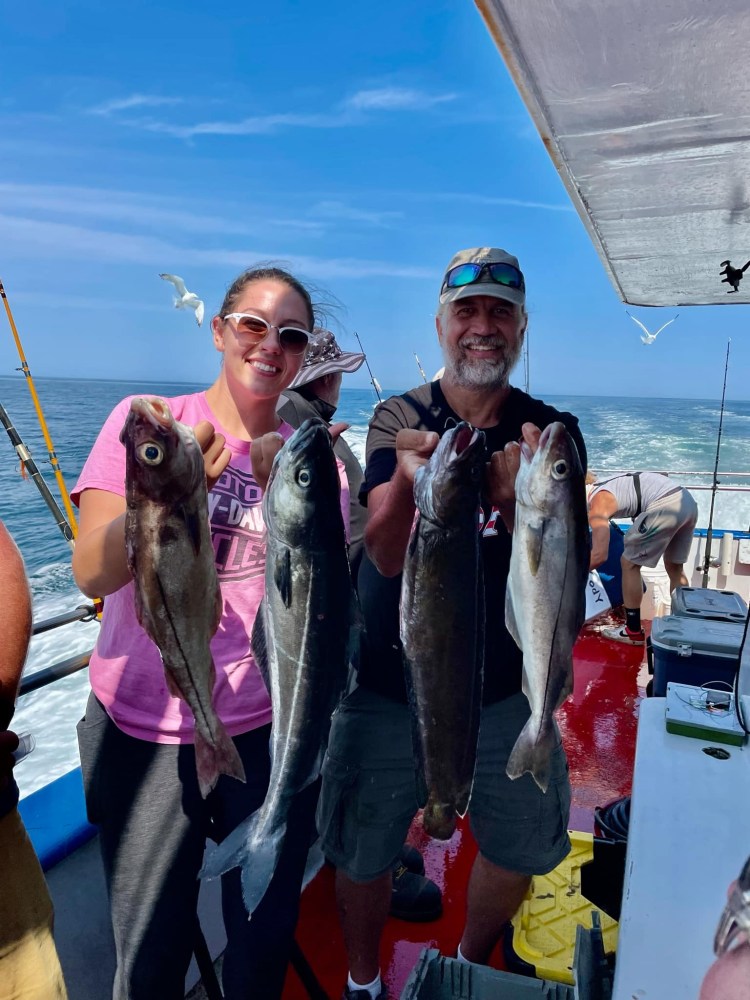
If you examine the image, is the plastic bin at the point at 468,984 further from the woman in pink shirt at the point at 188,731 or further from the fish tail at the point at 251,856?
the fish tail at the point at 251,856

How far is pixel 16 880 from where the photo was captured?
5.69ft

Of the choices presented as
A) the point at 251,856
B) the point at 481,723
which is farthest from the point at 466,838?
the point at 251,856

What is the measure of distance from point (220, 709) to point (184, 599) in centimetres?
66

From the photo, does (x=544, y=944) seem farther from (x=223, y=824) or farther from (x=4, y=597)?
(x=4, y=597)

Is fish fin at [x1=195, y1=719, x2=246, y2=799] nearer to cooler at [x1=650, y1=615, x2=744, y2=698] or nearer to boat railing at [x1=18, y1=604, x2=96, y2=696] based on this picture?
boat railing at [x1=18, y1=604, x2=96, y2=696]

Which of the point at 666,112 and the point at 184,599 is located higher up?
the point at 666,112

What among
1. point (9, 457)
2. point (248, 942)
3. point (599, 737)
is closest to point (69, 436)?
point (9, 457)

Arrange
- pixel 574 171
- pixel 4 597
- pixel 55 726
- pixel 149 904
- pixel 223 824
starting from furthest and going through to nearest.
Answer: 1. pixel 55 726
2. pixel 574 171
3. pixel 223 824
4. pixel 149 904
5. pixel 4 597

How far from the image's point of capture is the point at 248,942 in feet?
6.64

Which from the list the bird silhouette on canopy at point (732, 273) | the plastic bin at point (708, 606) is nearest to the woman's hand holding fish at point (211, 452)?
the bird silhouette on canopy at point (732, 273)

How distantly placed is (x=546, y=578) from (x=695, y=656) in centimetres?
283

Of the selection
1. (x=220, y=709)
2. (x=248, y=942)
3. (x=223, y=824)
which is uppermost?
(x=220, y=709)

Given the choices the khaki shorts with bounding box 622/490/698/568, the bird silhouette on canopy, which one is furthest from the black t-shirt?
the khaki shorts with bounding box 622/490/698/568

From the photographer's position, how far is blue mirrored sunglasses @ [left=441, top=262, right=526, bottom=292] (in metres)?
2.16
